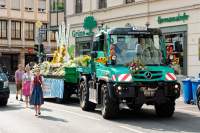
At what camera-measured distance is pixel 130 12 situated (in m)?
32.1

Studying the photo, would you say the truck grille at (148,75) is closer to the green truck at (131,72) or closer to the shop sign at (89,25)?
the green truck at (131,72)

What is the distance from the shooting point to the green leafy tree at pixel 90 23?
34812 mm

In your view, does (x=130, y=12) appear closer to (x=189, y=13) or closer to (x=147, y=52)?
(x=189, y=13)

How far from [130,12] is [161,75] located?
16995 mm

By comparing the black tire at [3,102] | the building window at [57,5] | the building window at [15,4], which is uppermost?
the building window at [15,4]

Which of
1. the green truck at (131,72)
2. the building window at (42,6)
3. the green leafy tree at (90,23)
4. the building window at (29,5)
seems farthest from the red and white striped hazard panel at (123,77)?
the building window at (42,6)

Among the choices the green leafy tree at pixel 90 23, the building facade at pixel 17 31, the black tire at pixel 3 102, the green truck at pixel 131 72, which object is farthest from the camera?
the building facade at pixel 17 31

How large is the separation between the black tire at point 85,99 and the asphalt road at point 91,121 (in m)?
0.22

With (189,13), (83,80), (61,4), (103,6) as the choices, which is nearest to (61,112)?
(83,80)

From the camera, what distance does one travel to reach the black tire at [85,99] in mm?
18105

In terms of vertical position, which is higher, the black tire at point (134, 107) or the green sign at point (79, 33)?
the green sign at point (79, 33)

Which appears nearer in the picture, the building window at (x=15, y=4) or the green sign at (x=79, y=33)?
the green sign at (x=79, y=33)

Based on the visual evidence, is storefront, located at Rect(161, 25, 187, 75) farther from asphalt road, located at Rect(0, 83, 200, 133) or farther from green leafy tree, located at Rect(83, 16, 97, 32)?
asphalt road, located at Rect(0, 83, 200, 133)

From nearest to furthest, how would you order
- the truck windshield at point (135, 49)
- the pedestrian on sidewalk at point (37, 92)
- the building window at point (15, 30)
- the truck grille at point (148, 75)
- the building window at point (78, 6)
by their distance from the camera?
the truck grille at point (148, 75)
the truck windshield at point (135, 49)
the pedestrian on sidewalk at point (37, 92)
the building window at point (78, 6)
the building window at point (15, 30)
